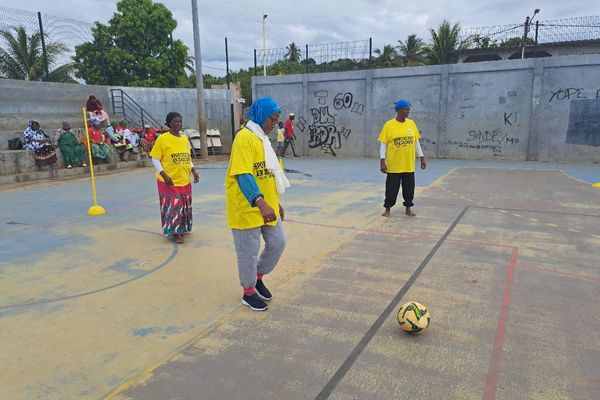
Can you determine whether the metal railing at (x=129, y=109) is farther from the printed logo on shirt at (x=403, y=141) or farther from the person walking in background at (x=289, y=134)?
the printed logo on shirt at (x=403, y=141)

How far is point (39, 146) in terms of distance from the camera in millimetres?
11969

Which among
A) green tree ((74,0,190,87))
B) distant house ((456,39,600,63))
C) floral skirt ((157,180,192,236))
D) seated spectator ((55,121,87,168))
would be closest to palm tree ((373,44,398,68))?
distant house ((456,39,600,63))

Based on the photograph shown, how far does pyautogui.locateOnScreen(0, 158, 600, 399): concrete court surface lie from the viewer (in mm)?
2660

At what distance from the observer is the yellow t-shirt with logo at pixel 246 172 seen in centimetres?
331

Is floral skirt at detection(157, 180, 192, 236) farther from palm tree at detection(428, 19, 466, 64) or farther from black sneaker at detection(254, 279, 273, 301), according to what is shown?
palm tree at detection(428, 19, 466, 64)

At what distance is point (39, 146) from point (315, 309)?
36.8 feet

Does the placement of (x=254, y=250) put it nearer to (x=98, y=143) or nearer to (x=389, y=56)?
(x=98, y=143)

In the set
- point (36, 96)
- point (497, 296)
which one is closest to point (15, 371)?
point (497, 296)

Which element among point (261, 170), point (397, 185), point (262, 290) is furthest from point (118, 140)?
point (261, 170)

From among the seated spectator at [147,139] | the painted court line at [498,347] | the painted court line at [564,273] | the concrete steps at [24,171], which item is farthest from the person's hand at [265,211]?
the seated spectator at [147,139]

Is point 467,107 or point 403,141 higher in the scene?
point 467,107

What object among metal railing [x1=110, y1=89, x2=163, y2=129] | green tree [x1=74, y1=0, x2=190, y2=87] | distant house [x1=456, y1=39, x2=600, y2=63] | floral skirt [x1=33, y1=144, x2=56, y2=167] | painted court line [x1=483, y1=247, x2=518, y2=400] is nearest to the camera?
painted court line [x1=483, y1=247, x2=518, y2=400]

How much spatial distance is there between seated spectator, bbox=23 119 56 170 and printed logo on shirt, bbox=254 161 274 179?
10.9 m

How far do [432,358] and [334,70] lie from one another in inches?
676
